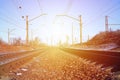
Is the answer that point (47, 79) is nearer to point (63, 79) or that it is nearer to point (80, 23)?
point (63, 79)

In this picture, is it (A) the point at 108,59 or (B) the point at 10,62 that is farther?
(A) the point at 108,59

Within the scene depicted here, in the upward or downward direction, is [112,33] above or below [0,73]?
above

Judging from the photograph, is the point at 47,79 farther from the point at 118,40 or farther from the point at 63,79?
the point at 118,40

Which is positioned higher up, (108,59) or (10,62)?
(108,59)

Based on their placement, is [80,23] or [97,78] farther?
[80,23]

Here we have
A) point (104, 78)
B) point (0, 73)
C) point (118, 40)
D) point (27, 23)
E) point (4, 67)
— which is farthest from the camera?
point (27, 23)

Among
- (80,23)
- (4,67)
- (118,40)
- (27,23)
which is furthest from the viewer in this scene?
(27,23)

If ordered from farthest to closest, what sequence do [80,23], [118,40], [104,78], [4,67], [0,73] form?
[80,23], [118,40], [4,67], [0,73], [104,78]

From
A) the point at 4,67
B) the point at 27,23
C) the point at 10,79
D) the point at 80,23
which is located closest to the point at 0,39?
the point at 27,23

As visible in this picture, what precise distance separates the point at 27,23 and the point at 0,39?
9.75 m

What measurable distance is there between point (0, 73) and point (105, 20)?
6228 cm

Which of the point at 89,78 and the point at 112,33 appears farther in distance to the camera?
the point at 112,33

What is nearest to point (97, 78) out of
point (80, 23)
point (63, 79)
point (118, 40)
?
point (63, 79)

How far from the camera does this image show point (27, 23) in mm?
70188
